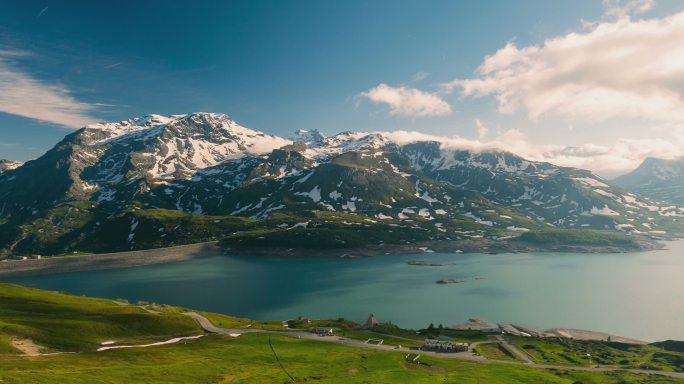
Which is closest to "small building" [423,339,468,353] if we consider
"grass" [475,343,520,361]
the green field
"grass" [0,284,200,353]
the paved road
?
the paved road

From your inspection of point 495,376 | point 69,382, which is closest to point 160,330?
point 69,382

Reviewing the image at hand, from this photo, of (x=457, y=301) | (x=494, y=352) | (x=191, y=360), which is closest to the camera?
(x=191, y=360)

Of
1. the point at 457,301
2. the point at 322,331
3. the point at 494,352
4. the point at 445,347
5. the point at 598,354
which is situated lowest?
the point at 457,301

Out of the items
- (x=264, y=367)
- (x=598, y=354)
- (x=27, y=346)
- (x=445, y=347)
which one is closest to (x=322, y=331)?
(x=445, y=347)

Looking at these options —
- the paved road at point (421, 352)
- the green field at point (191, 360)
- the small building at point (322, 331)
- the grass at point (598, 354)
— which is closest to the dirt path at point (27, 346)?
the green field at point (191, 360)

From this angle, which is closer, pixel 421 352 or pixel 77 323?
pixel 77 323

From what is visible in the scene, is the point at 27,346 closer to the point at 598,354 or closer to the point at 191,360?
the point at 191,360

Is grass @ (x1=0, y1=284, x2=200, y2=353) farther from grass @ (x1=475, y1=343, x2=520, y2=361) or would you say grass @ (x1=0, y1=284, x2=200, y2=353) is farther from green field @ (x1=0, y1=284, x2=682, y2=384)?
grass @ (x1=475, y1=343, x2=520, y2=361)

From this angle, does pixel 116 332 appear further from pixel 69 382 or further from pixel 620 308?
pixel 620 308
